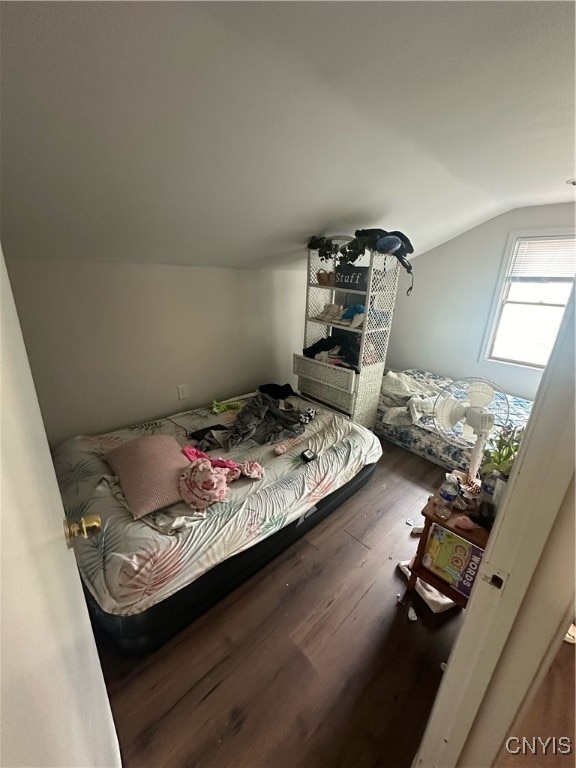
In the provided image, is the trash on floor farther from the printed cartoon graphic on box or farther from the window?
the window

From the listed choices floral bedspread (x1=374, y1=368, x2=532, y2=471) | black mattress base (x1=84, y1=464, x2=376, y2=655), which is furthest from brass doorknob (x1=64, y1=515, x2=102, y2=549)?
floral bedspread (x1=374, y1=368, x2=532, y2=471)

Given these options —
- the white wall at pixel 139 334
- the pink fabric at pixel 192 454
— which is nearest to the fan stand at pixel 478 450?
the pink fabric at pixel 192 454

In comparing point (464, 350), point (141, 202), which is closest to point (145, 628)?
point (141, 202)

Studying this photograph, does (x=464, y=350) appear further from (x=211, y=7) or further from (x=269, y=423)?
(x=211, y=7)

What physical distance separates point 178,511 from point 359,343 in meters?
1.79

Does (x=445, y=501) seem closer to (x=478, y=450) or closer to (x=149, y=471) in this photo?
(x=478, y=450)

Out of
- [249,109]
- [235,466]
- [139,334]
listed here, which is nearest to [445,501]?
[235,466]

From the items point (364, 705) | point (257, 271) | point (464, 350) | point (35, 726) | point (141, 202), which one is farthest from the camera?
point (464, 350)

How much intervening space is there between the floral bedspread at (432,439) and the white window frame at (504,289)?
48 cm

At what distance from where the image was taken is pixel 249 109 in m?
1.08

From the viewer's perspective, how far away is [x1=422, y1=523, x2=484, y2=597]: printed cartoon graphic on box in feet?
4.31

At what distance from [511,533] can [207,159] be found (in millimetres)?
1590

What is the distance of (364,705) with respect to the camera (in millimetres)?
1179

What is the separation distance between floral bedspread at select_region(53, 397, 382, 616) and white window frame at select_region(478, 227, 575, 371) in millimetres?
2173
